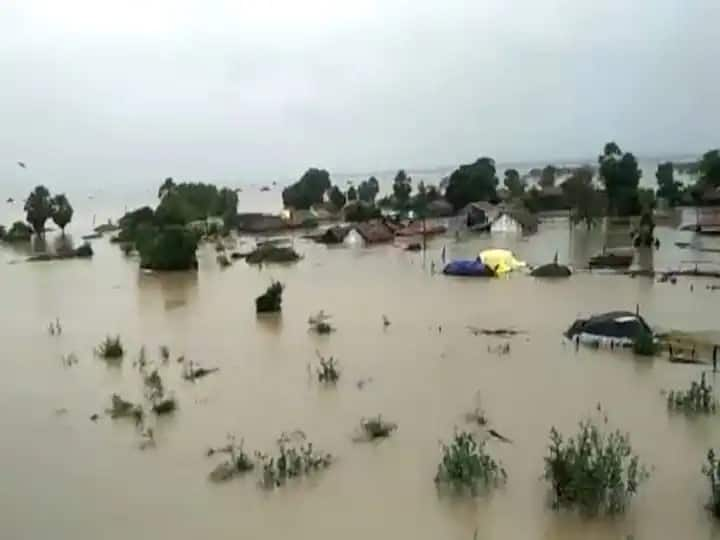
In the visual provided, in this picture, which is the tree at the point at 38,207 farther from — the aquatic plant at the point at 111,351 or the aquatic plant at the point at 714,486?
the aquatic plant at the point at 714,486

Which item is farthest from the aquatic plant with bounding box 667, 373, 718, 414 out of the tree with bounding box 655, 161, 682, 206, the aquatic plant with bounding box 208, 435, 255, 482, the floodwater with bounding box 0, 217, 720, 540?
the tree with bounding box 655, 161, 682, 206

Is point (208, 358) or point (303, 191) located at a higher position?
point (303, 191)

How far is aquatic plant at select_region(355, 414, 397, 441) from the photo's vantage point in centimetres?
1037

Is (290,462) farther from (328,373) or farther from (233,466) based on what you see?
(328,373)

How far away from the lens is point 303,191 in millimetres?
60531

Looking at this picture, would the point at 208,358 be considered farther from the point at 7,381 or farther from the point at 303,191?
the point at 303,191

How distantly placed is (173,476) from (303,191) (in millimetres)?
51910

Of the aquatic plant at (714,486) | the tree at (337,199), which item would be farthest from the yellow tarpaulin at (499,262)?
the tree at (337,199)

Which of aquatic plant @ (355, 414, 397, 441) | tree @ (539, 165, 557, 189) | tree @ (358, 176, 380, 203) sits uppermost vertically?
tree @ (539, 165, 557, 189)

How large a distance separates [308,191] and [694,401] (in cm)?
5079

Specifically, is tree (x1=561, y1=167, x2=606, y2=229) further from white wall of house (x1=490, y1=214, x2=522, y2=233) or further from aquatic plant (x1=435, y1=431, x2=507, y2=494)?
aquatic plant (x1=435, y1=431, x2=507, y2=494)

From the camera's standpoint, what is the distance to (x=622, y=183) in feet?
149

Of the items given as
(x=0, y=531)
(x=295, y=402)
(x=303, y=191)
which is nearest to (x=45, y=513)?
(x=0, y=531)

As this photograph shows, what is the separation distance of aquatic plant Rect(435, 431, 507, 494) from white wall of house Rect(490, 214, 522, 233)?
3269cm
